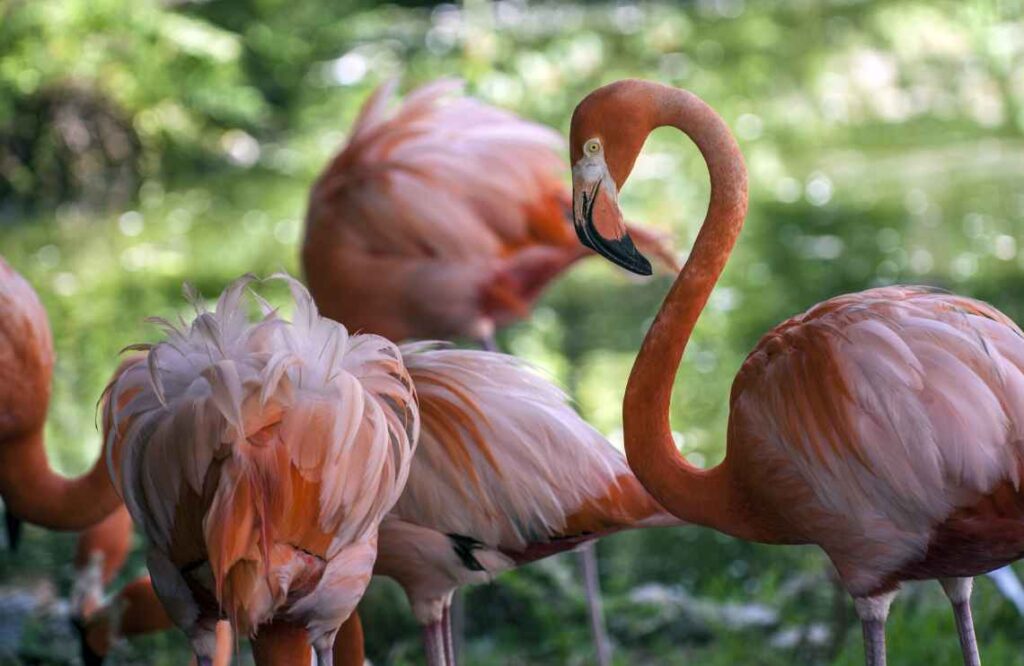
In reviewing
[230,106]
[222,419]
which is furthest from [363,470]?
[230,106]

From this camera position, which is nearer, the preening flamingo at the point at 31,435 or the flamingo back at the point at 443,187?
the preening flamingo at the point at 31,435

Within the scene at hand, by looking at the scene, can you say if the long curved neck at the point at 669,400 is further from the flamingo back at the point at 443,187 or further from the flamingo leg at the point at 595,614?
the flamingo back at the point at 443,187

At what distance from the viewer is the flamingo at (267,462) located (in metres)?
2.06

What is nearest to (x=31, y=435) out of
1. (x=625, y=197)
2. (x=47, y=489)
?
(x=47, y=489)

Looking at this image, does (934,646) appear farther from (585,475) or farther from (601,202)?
(601,202)

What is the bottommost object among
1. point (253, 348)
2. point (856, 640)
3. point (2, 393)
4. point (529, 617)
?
point (529, 617)

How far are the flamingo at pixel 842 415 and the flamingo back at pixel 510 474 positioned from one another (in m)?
0.16

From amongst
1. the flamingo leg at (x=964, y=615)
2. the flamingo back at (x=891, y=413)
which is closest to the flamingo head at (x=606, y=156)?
the flamingo back at (x=891, y=413)

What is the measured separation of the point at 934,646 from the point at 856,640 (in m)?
0.17

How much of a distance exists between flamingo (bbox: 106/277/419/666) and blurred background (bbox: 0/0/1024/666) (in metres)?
1.15

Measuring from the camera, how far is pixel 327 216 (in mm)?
3557

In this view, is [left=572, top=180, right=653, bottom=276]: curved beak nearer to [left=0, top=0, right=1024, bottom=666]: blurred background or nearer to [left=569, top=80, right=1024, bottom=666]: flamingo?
[left=569, top=80, right=1024, bottom=666]: flamingo

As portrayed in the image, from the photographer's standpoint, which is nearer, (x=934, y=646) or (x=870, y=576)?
(x=870, y=576)

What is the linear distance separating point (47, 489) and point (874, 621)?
1696mm
